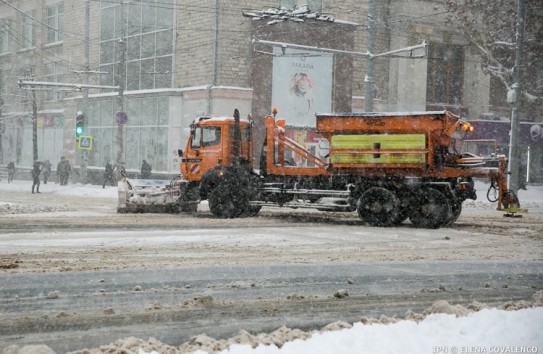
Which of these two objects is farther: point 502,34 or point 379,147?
point 502,34

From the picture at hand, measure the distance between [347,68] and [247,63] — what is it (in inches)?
235

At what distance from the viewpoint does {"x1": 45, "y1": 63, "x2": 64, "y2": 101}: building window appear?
1875 inches

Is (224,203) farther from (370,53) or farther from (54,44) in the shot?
(54,44)

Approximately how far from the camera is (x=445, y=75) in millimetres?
44406

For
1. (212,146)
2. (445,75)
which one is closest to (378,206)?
(212,146)

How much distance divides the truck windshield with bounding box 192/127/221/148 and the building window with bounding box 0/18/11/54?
3778 cm

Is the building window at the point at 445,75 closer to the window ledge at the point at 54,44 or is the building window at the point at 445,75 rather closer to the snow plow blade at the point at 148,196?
the window ledge at the point at 54,44

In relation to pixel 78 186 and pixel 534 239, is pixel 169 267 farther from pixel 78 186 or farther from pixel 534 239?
pixel 78 186

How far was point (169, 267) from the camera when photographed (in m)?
10.8

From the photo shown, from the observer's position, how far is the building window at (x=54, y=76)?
47.6 meters

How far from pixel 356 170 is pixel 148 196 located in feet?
20.7

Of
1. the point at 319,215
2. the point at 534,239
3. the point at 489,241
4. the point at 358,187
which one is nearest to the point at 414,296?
the point at 489,241

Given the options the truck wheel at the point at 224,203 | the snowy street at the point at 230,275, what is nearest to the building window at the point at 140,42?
the truck wheel at the point at 224,203

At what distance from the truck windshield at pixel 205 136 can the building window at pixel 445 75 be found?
25.0 m
